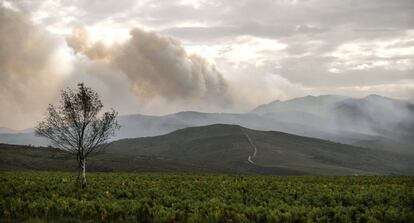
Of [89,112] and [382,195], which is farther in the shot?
[89,112]

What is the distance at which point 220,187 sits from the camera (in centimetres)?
3362

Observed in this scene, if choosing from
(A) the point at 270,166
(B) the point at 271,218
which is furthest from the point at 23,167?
(B) the point at 271,218

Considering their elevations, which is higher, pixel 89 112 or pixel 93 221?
pixel 89 112

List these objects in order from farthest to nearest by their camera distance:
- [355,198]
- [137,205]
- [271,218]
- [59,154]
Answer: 1. [59,154]
2. [355,198]
3. [137,205]
4. [271,218]

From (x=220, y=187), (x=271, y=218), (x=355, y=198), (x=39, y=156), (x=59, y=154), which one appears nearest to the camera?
(x=271, y=218)

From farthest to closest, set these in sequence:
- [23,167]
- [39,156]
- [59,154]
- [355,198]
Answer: [59,154] → [39,156] → [23,167] → [355,198]

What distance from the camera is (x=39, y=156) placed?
13912 cm

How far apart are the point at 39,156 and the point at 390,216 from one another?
13362 centimetres

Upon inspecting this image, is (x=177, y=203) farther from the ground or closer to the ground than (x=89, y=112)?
closer to the ground

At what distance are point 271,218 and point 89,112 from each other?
1915cm

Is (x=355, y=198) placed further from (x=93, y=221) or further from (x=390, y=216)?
(x=93, y=221)

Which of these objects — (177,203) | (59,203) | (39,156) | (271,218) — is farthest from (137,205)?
(39,156)

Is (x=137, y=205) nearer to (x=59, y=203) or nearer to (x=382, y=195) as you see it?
(x=59, y=203)

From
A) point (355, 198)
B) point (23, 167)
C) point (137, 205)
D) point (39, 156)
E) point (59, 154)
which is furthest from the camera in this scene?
point (59, 154)
